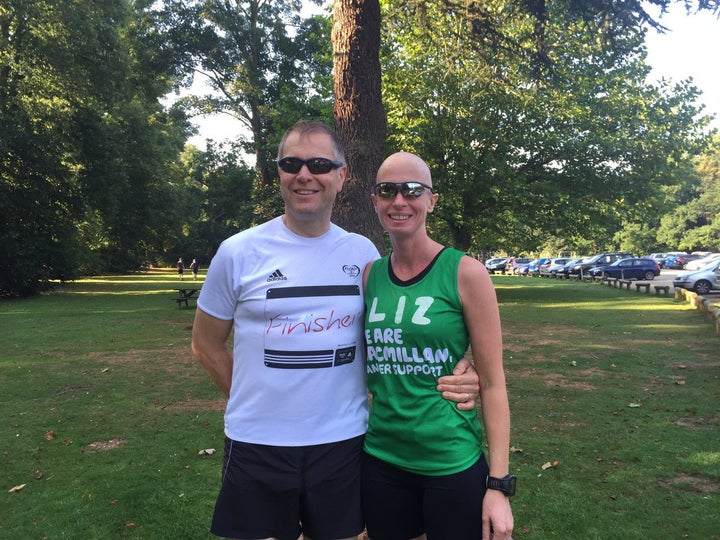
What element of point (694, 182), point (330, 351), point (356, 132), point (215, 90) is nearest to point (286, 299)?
point (330, 351)

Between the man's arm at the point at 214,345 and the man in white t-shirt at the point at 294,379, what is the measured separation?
5cm

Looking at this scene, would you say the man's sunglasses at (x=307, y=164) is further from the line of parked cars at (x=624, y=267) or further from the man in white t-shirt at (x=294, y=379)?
the line of parked cars at (x=624, y=267)

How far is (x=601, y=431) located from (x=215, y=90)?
31.7 metres

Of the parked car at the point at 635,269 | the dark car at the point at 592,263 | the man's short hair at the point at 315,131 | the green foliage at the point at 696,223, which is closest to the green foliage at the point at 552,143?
the parked car at the point at 635,269

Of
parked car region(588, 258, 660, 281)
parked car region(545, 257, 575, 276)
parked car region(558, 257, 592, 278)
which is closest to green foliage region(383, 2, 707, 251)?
parked car region(588, 258, 660, 281)

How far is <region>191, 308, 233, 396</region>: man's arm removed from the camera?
2393 mm

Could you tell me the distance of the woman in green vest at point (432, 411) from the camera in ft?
6.74

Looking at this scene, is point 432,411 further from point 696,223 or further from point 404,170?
point 696,223

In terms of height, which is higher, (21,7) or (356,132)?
(21,7)

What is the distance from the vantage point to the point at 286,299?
7.22 feet

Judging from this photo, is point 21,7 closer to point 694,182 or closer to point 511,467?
point 511,467

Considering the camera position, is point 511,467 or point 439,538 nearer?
point 439,538

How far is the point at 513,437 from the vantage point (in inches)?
227

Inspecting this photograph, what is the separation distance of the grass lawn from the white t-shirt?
2371 mm
